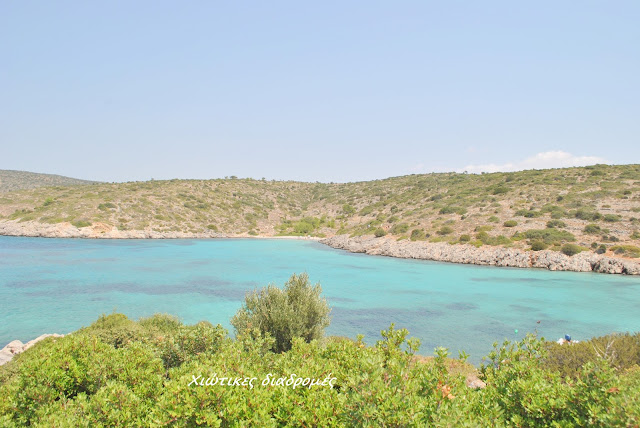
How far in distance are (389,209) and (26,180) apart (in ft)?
422

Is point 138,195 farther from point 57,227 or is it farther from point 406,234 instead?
point 406,234

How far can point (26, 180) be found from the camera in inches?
5128

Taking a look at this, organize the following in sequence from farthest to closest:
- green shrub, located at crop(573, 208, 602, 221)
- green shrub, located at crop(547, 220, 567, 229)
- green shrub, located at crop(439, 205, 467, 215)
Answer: green shrub, located at crop(439, 205, 467, 215) < green shrub, located at crop(573, 208, 602, 221) < green shrub, located at crop(547, 220, 567, 229)

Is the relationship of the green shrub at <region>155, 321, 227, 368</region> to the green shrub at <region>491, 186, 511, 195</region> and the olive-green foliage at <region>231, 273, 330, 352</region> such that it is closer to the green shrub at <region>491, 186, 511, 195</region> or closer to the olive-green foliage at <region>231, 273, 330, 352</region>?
the olive-green foliage at <region>231, 273, 330, 352</region>

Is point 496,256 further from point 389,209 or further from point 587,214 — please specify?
point 389,209

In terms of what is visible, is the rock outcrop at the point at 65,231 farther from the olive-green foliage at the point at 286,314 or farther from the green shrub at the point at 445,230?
the olive-green foliage at the point at 286,314

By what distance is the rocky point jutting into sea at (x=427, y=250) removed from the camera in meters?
41.9

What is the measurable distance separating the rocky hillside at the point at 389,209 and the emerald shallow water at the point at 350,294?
1060cm

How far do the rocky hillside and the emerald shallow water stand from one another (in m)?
10.6

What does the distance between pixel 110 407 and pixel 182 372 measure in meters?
1.27

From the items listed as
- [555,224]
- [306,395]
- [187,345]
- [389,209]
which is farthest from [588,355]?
[389,209]

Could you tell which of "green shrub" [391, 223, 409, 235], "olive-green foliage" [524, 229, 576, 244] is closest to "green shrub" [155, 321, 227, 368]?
"olive-green foliage" [524, 229, 576, 244]

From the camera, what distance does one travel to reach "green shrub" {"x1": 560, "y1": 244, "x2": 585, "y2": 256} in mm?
44019

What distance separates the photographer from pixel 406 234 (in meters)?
63.0
